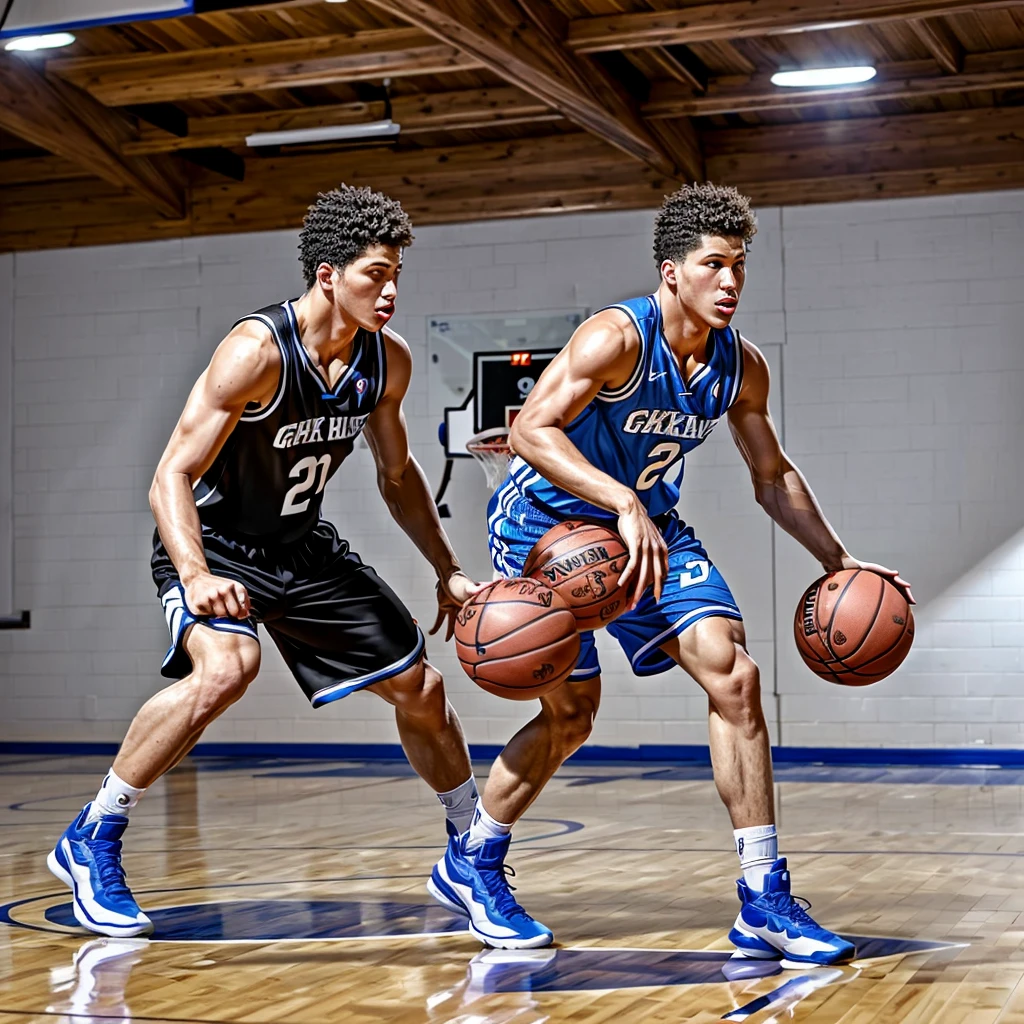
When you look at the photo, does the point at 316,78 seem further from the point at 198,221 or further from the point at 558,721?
the point at 558,721

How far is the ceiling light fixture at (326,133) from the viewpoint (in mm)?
8992

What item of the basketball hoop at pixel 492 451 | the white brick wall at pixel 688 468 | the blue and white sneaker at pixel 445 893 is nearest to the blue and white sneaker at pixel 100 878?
the blue and white sneaker at pixel 445 893

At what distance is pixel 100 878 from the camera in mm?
3775

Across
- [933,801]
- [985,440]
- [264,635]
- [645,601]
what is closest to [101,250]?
[264,635]

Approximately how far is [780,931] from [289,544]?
1514 mm

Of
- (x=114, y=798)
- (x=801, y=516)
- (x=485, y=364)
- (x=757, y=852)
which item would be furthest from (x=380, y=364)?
(x=485, y=364)

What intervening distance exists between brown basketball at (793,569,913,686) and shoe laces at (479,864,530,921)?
0.89 metres

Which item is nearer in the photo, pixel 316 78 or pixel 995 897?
pixel 995 897

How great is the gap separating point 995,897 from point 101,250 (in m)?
8.34

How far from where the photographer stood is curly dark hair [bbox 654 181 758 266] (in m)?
3.62

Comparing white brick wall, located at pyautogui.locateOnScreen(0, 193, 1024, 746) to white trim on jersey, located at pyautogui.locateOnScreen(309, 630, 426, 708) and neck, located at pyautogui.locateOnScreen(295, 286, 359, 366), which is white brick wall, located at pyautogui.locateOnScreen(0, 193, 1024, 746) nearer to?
white trim on jersey, located at pyautogui.locateOnScreen(309, 630, 426, 708)

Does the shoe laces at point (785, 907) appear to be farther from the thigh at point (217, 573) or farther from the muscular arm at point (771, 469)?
the thigh at point (217, 573)

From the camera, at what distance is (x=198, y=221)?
1080cm

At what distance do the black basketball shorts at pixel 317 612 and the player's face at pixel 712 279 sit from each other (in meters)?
1.04
